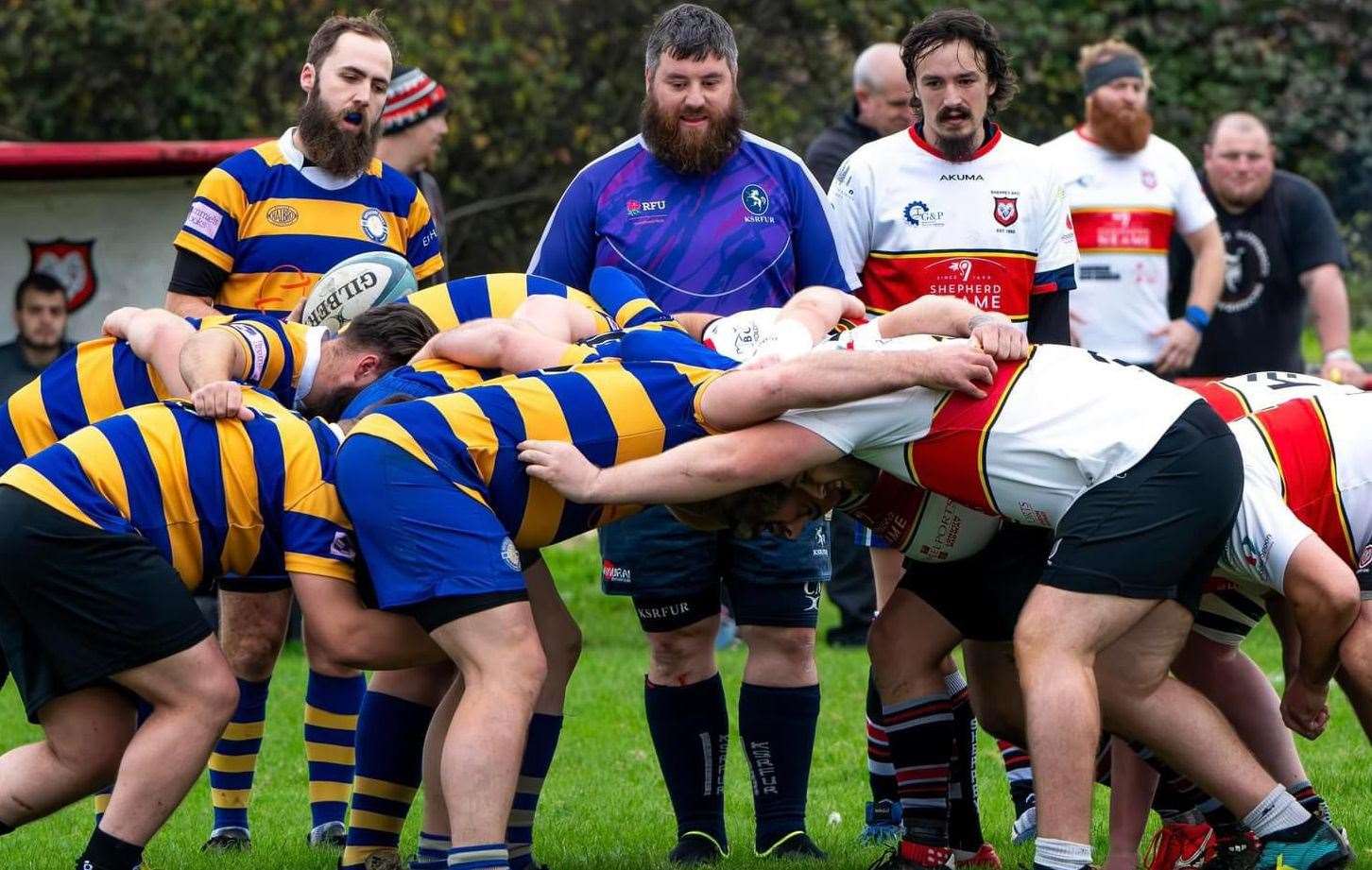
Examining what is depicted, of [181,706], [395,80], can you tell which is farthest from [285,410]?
[395,80]

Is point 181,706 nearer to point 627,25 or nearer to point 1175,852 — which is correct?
point 1175,852

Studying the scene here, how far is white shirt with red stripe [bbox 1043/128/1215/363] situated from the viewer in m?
8.83

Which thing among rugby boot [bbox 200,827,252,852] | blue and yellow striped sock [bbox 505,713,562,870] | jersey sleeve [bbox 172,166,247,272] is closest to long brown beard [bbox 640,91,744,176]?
jersey sleeve [bbox 172,166,247,272]

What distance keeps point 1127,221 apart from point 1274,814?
171 inches

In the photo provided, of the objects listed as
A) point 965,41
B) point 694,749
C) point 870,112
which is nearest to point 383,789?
point 694,749

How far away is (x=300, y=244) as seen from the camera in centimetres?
628

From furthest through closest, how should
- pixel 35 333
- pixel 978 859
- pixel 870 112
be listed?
pixel 35 333 → pixel 870 112 → pixel 978 859

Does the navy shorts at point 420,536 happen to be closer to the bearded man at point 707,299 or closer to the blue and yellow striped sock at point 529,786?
the blue and yellow striped sock at point 529,786

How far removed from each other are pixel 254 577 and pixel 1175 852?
272 centimetres

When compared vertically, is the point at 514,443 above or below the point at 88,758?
above

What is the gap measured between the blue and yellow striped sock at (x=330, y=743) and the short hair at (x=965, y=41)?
2.64 meters

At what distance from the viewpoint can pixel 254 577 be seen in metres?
5.70

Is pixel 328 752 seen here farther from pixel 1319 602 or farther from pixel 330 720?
pixel 1319 602

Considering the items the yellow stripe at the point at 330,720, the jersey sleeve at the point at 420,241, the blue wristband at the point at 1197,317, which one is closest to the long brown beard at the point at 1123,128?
the blue wristband at the point at 1197,317
